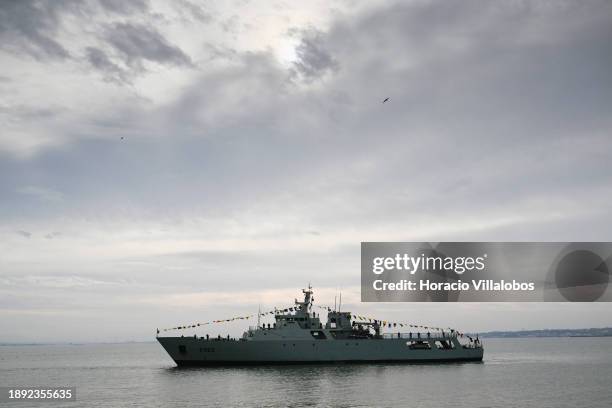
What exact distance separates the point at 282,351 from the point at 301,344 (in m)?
2.20

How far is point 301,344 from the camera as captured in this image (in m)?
57.9

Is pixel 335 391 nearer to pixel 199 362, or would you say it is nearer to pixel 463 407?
pixel 463 407

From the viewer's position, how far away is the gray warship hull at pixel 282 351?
5778 cm

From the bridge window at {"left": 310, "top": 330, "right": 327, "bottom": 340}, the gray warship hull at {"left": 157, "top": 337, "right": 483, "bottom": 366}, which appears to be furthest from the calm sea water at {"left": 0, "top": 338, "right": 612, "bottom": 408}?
the bridge window at {"left": 310, "top": 330, "right": 327, "bottom": 340}

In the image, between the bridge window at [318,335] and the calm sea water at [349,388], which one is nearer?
the calm sea water at [349,388]

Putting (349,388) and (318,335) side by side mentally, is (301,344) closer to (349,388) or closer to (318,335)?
(318,335)

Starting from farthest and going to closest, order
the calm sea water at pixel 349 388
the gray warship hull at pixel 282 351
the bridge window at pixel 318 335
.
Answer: the bridge window at pixel 318 335 < the gray warship hull at pixel 282 351 < the calm sea water at pixel 349 388

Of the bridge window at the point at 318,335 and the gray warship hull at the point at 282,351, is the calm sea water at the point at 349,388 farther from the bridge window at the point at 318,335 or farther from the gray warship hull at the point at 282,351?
the bridge window at the point at 318,335

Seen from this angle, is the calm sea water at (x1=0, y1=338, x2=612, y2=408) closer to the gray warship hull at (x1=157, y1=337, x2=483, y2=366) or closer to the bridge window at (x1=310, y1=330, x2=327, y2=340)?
the gray warship hull at (x1=157, y1=337, x2=483, y2=366)

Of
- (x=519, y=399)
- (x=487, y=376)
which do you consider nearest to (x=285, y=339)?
(x=487, y=376)

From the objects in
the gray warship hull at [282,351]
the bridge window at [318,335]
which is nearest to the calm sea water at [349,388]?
the gray warship hull at [282,351]

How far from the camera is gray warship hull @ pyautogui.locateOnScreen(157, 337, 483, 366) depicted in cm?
5778

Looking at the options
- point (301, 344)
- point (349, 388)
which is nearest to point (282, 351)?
point (301, 344)

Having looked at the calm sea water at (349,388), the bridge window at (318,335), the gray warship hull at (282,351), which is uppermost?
the bridge window at (318,335)
